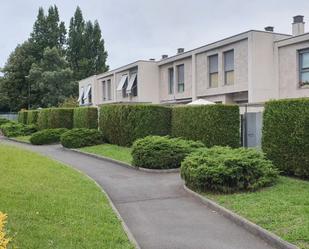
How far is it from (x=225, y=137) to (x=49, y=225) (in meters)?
10.4

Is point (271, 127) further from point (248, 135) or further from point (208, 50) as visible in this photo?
point (208, 50)

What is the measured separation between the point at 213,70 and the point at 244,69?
3.60 m

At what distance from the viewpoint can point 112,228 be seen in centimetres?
755

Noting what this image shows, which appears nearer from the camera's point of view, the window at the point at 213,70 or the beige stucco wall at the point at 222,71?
the beige stucco wall at the point at 222,71

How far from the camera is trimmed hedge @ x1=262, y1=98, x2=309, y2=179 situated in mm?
11406

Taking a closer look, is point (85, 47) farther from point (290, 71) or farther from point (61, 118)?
point (290, 71)

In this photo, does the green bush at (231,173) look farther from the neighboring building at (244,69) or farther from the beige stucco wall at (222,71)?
Answer: the beige stucco wall at (222,71)

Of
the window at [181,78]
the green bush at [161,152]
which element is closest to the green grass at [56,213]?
the green bush at [161,152]

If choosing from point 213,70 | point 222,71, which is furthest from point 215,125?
point 213,70

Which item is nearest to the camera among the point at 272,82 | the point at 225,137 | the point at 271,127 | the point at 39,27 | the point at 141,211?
the point at 141,211

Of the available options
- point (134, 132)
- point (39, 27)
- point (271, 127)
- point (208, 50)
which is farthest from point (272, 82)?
point (39, 27)

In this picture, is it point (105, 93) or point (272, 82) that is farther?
point (105, 93)

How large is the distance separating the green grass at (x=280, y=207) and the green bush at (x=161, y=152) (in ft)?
15.4

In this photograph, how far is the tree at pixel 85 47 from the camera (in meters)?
73.9
